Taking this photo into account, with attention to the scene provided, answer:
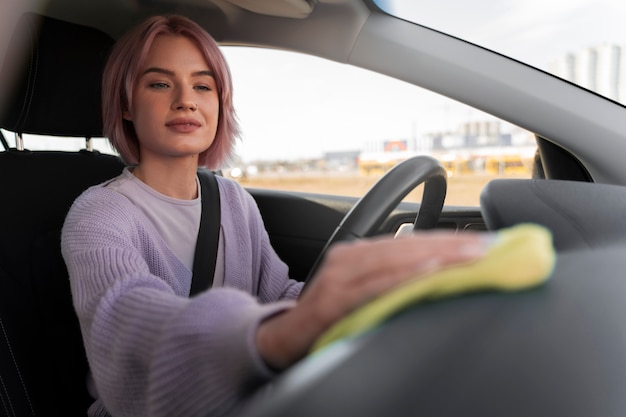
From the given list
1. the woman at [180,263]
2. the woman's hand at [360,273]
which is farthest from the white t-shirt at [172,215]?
the woman's hand at [360,273]

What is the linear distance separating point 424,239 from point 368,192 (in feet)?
2.22

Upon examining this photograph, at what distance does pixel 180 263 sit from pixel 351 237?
36cm

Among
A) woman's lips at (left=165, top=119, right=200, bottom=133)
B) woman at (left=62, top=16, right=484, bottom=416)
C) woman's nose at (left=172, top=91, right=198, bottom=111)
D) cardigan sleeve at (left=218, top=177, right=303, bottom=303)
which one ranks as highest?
woman's nose at (left=172, top=91, right=198, bottom=111)

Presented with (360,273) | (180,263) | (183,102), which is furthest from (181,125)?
(360,273)

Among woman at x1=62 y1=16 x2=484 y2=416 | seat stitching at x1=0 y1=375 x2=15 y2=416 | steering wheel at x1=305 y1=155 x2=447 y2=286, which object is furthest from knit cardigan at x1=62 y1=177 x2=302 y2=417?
steering wheel at x1=305 y1=155 x2=447 y2=286

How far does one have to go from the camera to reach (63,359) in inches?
46.9

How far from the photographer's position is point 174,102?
1134 millimetres

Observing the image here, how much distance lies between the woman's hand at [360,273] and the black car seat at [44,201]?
91 cm

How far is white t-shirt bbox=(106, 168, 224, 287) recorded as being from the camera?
1.10m

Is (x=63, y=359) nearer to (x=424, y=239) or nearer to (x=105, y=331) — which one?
(x=105, y=331)

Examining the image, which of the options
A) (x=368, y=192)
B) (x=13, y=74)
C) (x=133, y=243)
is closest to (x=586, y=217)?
(x=368, y=192)

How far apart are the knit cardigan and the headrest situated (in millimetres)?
394

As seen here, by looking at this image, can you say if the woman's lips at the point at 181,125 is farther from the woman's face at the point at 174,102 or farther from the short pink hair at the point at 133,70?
the short pink hair at the point at 133,70

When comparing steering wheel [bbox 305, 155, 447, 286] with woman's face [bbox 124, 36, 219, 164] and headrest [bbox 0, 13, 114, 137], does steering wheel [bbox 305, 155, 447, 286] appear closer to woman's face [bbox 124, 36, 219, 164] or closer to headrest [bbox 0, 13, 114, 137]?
woman's face [bbox 124, 36, 219, 164]
